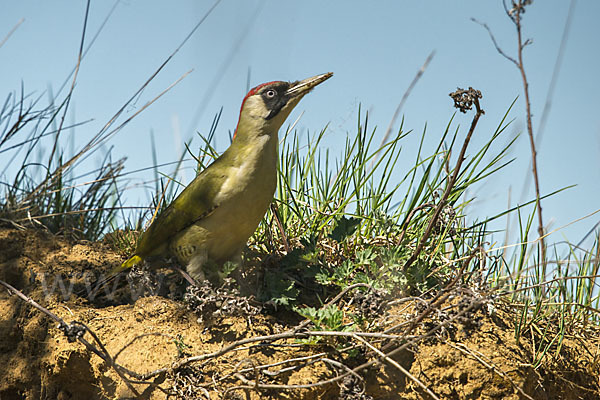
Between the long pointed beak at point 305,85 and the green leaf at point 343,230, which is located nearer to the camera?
the green leaf at point 343,230

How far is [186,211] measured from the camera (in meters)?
3.64

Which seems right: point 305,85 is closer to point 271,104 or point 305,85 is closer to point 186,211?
point 271,104

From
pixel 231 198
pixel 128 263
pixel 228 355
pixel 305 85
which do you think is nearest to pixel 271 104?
pixel 305 85

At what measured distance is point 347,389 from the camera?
9.70ft

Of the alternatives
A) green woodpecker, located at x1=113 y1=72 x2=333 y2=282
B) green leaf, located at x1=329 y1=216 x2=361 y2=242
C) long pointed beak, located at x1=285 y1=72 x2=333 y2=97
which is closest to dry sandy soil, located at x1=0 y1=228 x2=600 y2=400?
green woodpecker, located at x1=113 y1=72 x2=333 y2=282

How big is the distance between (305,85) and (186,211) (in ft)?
3.48

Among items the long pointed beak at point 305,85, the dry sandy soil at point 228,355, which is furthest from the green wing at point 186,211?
the long pointed beak at point 305,85

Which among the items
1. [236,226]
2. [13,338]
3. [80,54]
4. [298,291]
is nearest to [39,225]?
[13,338]

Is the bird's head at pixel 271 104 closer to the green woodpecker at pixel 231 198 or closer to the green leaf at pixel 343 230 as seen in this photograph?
the green woodpecker at pixel 231 198

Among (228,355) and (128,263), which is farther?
(128,263)

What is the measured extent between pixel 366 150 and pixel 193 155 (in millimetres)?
1248

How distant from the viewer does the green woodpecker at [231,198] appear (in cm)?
349

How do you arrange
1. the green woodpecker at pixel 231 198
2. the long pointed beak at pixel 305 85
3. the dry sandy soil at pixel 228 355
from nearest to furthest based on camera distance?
1. the dry sandy soil at pixel 228 355
2. the green woodpecker at pixel 231 198
3. the long pointed beak at pixel 305 85

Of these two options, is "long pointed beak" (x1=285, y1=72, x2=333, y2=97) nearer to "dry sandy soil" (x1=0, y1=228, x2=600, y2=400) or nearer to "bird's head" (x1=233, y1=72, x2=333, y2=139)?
"bird's head" (x1=233, y1=72, x2=333, y2=139)
